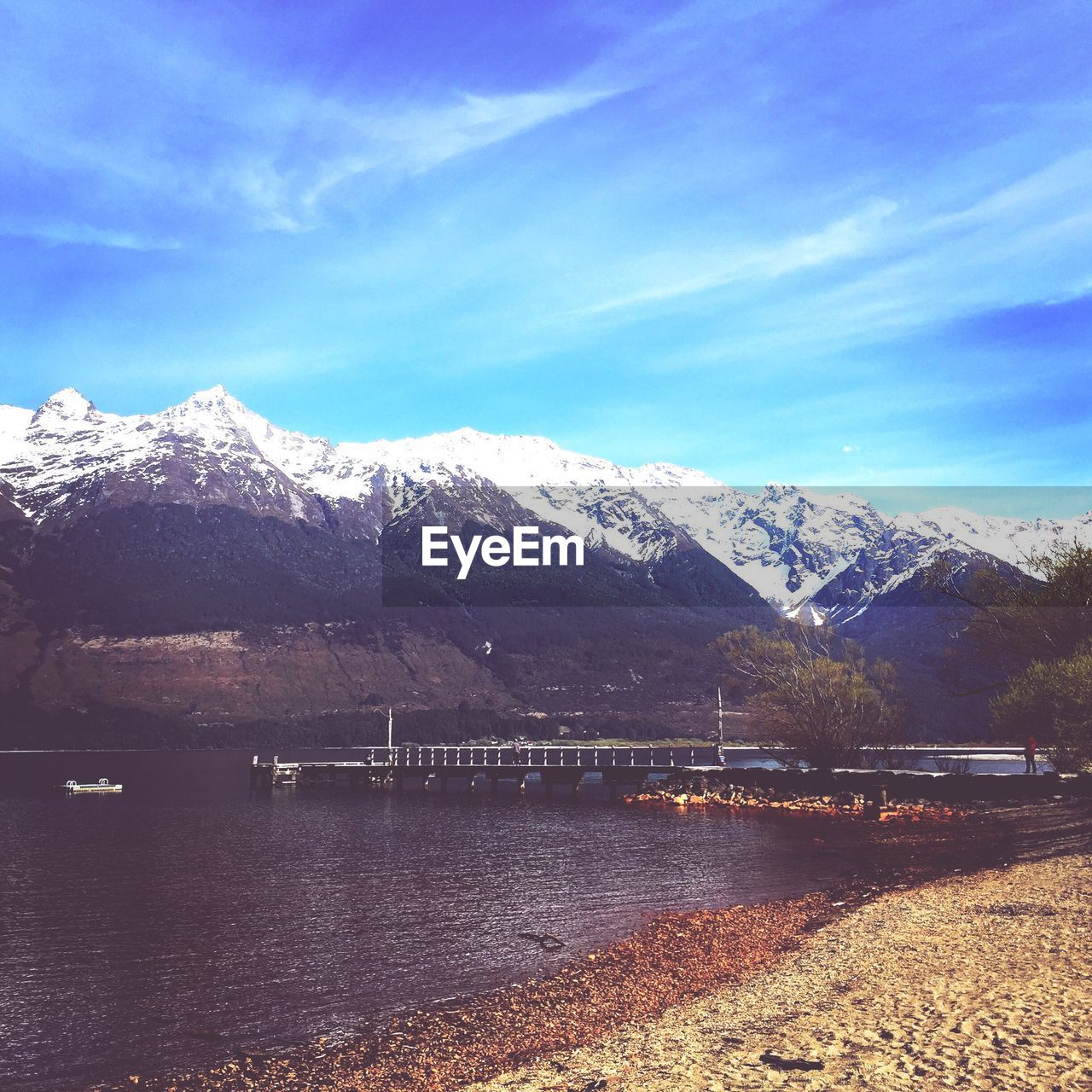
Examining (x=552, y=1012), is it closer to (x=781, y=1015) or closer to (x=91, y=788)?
(x=781, y=1015)

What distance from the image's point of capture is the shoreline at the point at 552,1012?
2114 cm

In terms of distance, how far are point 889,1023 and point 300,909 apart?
30.2 m

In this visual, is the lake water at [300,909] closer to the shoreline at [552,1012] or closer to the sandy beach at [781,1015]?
the shoreline at [552,1012]

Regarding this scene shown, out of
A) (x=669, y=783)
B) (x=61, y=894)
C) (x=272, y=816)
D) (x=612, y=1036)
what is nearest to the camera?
(x=612, y=1036)

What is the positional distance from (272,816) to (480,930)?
194 ft

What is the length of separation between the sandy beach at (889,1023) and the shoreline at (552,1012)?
1211mm

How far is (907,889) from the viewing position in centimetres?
3872

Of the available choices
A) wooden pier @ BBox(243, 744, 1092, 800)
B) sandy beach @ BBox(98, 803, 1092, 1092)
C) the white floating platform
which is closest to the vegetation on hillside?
wooden pier @ BBox(243, 744, 1092, 800)

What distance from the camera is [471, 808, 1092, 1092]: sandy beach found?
1683cm

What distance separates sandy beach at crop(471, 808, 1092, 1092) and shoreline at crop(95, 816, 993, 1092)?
1211 millimetres

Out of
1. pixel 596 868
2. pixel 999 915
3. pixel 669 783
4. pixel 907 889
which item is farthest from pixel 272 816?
pixel 999 915

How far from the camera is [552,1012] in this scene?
82.8 ft

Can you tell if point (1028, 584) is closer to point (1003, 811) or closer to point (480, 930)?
point (1003, 811)

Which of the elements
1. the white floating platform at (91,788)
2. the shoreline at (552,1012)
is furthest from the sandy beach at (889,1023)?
the white floating platform at (91,788)
